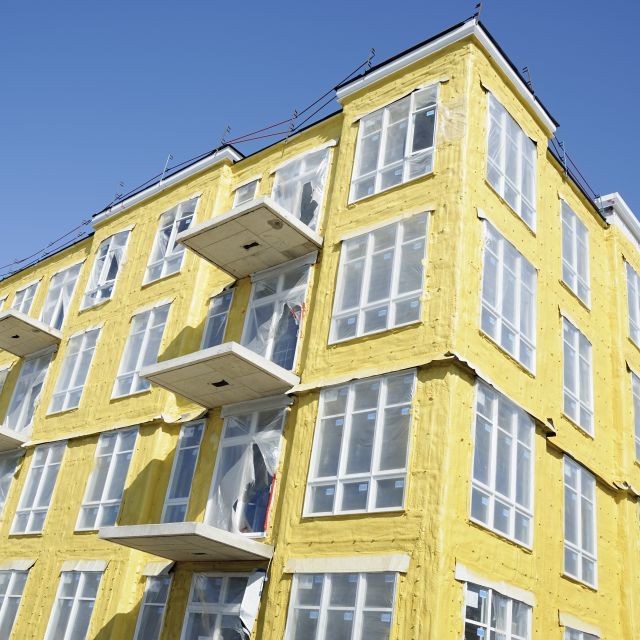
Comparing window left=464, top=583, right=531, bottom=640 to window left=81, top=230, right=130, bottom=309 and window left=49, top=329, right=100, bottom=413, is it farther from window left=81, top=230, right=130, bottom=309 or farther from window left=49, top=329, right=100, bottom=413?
window left=81, top=230, right=130, bottom=309

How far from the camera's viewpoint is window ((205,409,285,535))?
678 inches

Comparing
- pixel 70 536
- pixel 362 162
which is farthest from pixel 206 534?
pixel 362 162

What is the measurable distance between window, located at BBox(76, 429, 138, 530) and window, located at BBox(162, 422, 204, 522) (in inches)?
66.2

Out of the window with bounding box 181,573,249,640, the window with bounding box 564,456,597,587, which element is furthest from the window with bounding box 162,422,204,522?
the window with bounding box 564,456,597,587

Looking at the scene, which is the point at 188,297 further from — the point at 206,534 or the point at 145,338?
the point at 206,534

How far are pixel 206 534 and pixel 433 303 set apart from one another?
6354mm

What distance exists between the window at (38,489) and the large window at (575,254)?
1514cm

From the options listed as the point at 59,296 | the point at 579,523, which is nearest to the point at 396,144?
the point at 579,523

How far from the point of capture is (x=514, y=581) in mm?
15141

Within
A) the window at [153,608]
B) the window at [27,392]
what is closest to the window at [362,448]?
the window at [153,608]

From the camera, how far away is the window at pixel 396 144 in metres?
18.5

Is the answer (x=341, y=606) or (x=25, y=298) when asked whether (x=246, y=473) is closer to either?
(x=341, y=606)

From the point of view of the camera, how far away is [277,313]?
19453 mm

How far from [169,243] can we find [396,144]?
334 inches
